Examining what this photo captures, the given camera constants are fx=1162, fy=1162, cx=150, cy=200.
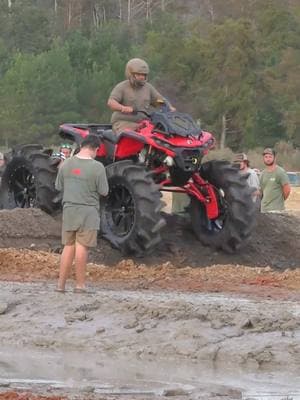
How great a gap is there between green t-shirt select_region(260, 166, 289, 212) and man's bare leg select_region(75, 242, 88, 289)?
569 centimetres

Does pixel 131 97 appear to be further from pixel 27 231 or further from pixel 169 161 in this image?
pixel 27 231

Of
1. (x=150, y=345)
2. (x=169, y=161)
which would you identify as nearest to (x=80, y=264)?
(x=150, y=345)

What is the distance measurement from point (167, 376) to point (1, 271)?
5092 mm

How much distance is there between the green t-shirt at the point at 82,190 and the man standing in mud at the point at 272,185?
17.6 ft

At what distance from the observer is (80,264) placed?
11.0 metres

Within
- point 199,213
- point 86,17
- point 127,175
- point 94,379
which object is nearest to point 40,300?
point 94,379

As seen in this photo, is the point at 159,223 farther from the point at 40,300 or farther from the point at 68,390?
the point at 68,390

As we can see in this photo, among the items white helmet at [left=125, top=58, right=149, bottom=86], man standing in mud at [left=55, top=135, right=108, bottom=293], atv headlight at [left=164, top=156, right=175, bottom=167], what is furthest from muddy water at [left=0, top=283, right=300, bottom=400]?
white helmet at [left=125, top=58, right=149, bottom=86]

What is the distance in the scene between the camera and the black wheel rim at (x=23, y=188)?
15.1 meters

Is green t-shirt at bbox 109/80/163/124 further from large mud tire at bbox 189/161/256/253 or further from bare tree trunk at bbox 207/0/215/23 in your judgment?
bare tree trunk at bbox 207/0/215/23

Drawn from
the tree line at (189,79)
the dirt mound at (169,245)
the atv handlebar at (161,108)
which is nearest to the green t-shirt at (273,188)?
the dirt mound at (169,245)

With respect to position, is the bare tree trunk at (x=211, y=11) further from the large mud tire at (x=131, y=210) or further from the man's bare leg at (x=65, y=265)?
the man's bare leg at (x=65, y=265)

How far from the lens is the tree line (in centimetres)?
6241

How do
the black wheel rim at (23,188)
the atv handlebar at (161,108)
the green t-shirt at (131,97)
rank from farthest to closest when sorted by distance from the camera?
the black wheel rim at (23,188) → the green t-shirt at (131,97) → the atv handlebar at (161,108)
